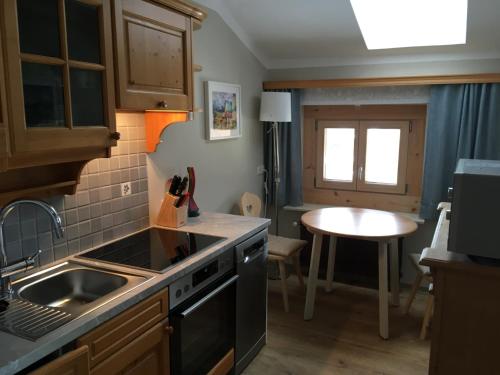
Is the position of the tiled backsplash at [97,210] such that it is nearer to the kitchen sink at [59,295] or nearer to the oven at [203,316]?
the kitchen sink at [59,295]

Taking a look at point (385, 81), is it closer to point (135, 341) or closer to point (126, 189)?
point (126, 189)

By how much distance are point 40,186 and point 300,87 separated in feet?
8.69

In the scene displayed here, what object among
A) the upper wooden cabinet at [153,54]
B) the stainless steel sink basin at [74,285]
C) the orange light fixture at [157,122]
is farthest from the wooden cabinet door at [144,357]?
the orange light fixture at [157,122]

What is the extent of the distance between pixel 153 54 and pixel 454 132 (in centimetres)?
259

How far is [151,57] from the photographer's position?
204cm

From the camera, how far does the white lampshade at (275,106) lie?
375 cm

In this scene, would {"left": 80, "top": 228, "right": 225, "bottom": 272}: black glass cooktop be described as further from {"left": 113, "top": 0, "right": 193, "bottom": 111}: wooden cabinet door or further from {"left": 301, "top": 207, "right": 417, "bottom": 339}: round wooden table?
{"left": 301, "top": 207, "right": 417, "bottom": 339}: round wooden table

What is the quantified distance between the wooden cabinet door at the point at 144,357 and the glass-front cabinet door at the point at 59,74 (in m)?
0.81

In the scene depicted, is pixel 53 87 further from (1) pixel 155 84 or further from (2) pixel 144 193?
(2) pixel 144 193

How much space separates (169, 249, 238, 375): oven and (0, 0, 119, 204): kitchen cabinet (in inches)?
28.9

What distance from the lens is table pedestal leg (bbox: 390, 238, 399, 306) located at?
3.36m

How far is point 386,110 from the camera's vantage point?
3.92m

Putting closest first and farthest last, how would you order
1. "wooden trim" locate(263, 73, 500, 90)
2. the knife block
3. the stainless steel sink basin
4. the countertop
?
the countertop
the stainless steel sink basin
the knife block
"wooden trim" locate(263, 73, 500, 90)

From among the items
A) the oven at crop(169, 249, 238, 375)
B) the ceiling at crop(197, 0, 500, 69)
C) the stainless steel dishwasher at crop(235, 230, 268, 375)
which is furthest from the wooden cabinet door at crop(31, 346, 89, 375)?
the ceiling at crop(197, 0, 500, 69)
